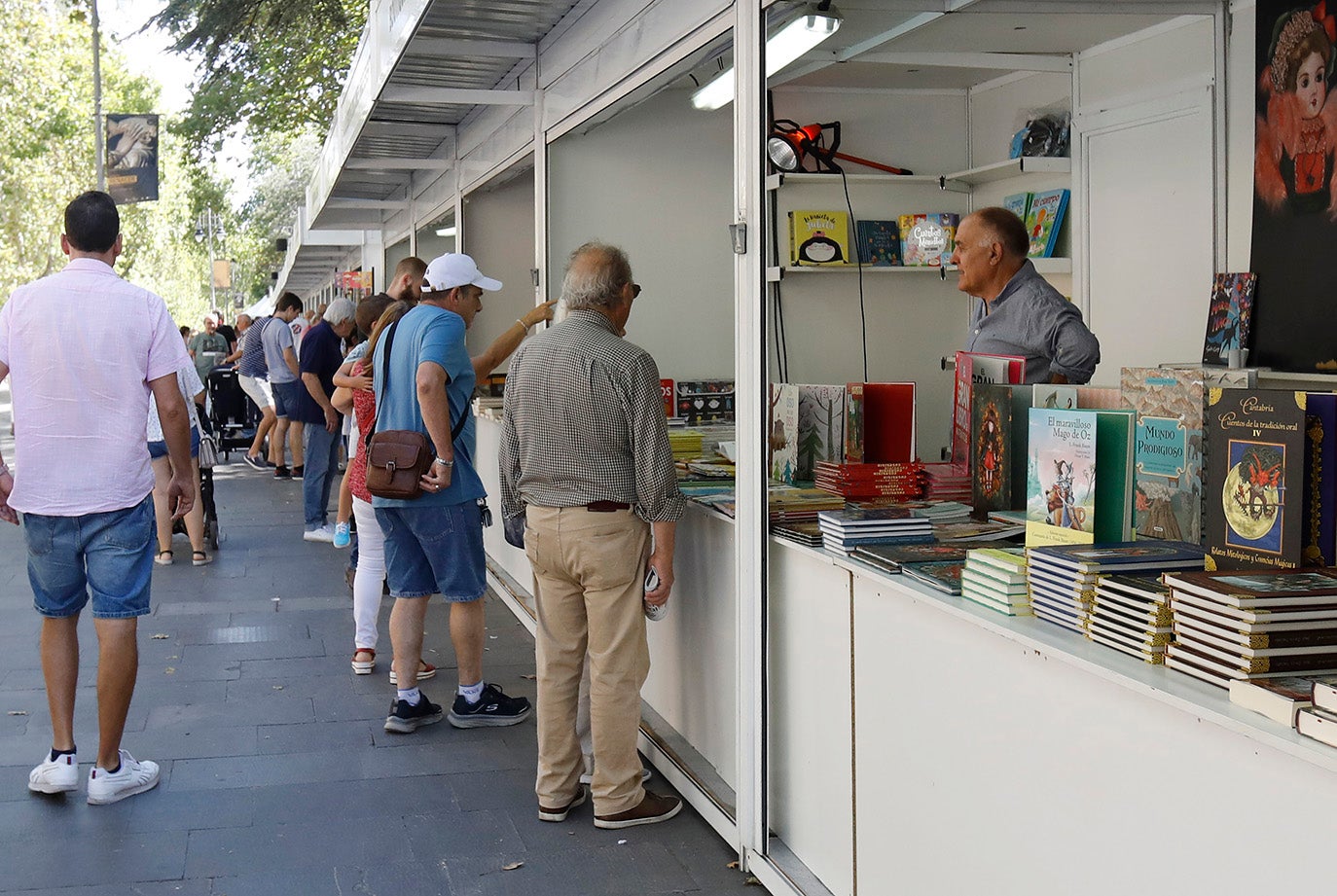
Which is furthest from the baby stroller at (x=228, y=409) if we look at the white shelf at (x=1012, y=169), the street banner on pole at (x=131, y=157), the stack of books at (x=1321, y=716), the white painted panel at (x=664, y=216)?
the stack of books at (x=1321, y=716)

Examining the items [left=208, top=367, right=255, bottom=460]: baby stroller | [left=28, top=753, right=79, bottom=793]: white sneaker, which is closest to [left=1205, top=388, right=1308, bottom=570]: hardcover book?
[left=28, top=753, right=79, bottom=793]: white sneaker

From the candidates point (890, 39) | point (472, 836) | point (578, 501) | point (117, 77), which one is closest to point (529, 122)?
point (890, 39)

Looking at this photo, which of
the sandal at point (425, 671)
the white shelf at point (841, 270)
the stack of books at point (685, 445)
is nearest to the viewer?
the stack of books at point (685, 445)

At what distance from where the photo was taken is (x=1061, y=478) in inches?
118

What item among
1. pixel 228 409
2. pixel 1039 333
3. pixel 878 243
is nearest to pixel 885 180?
pixel 878 243

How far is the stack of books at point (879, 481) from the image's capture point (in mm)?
4172

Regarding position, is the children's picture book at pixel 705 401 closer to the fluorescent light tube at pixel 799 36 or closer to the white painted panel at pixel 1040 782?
the fluorescent light tube at pixel 799 36

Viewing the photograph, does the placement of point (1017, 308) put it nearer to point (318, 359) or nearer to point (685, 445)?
point (685, 445)

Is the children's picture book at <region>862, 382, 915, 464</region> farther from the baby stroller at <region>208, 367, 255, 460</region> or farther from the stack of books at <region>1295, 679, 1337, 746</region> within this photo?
the baby stroller at <region>208, 367, 255, 460</region>

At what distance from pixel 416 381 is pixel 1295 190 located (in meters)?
3.42

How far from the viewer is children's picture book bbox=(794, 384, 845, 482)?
458 cm

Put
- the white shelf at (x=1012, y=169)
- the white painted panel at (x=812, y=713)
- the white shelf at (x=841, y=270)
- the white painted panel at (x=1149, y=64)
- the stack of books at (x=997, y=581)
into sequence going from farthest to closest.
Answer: the white shelf at (x=841, y=270) → the white shelf at (x=1012, y=169) → the white painted panel at (x=1149, y=64) → the white painted panel at (x=812, y=713) → the stack of books at (x=997, y=581)

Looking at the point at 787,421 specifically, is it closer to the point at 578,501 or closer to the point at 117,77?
the point at 578,501

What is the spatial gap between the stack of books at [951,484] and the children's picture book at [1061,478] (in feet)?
3.12
